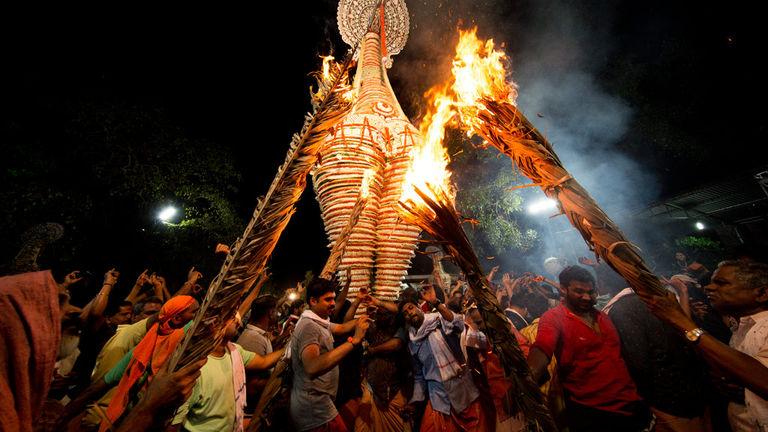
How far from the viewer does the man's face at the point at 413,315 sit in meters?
5.51

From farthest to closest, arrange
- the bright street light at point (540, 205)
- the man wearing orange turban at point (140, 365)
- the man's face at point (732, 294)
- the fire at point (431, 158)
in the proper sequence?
Result: 1. the bright street light at point (540, 205)
2. the man wearing orange turban at point (140, 365)
3. the fire at point (431, 158)
4. the man's face at point (732, 294)

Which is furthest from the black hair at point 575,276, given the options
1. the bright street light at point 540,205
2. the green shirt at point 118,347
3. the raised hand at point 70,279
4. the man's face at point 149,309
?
the bright street light at point 540,205

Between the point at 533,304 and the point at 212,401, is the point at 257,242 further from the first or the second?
the point at 533,304

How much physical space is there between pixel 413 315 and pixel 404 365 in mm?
1142

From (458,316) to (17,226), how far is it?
41.5 feet

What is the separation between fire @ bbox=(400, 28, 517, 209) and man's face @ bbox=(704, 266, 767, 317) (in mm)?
2423

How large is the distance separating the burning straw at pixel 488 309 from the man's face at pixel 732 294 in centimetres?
216

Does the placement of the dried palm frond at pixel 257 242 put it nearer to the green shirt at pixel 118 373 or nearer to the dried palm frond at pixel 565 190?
the dried palm frond at pixel 565 190

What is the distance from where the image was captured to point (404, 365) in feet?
19.2

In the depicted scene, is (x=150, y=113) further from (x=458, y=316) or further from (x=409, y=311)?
(x=458, y=316)

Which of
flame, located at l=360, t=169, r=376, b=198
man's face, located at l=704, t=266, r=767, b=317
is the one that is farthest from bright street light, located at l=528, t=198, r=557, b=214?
flame, located at l=360, t=169, r=376, b=198

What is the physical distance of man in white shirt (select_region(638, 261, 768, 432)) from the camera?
1.76 metres

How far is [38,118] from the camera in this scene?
9719 millimetres

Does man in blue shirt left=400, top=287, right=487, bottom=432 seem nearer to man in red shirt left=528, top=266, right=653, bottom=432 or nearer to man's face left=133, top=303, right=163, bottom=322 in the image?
man in red shirt left=528, top=266, right=653, bottom=432
